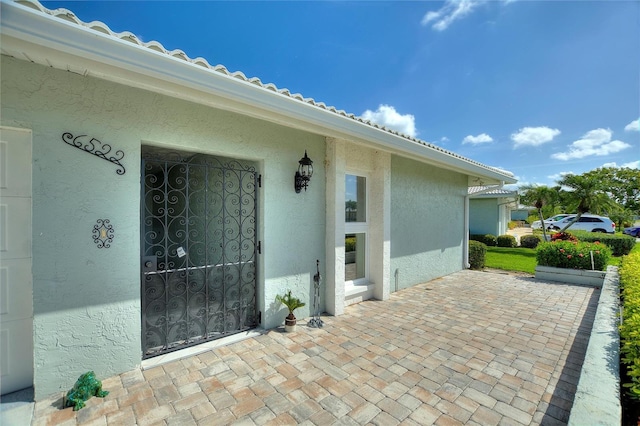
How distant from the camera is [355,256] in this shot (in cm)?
758

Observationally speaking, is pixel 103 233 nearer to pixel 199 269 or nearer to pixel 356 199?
pixel 199 269

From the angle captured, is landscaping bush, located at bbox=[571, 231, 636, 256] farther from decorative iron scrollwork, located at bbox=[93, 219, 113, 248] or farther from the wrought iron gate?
decorative iron scrollwork, located at bbox=[93, 219, 113, 248]

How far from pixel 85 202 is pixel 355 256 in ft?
19.7

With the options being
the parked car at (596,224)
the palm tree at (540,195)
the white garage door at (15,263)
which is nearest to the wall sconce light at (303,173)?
the white garage door at (15,263)

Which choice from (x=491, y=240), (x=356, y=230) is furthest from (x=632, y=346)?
(x=491, y=240)

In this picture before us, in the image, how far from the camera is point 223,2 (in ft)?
20.2

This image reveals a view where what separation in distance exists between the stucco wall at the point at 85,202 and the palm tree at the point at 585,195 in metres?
25.4

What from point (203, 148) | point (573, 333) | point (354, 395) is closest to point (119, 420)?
point (354, 395)

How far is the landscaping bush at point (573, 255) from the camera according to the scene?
9.39 meters

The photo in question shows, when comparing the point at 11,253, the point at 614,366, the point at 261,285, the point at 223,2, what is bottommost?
the point at 614,366

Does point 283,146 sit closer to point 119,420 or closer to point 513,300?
point 119,420

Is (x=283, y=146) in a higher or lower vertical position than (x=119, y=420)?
higher

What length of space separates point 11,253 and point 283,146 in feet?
13.8

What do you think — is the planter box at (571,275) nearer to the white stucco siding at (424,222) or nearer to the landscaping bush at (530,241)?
the white stucco siding at (424,222)
